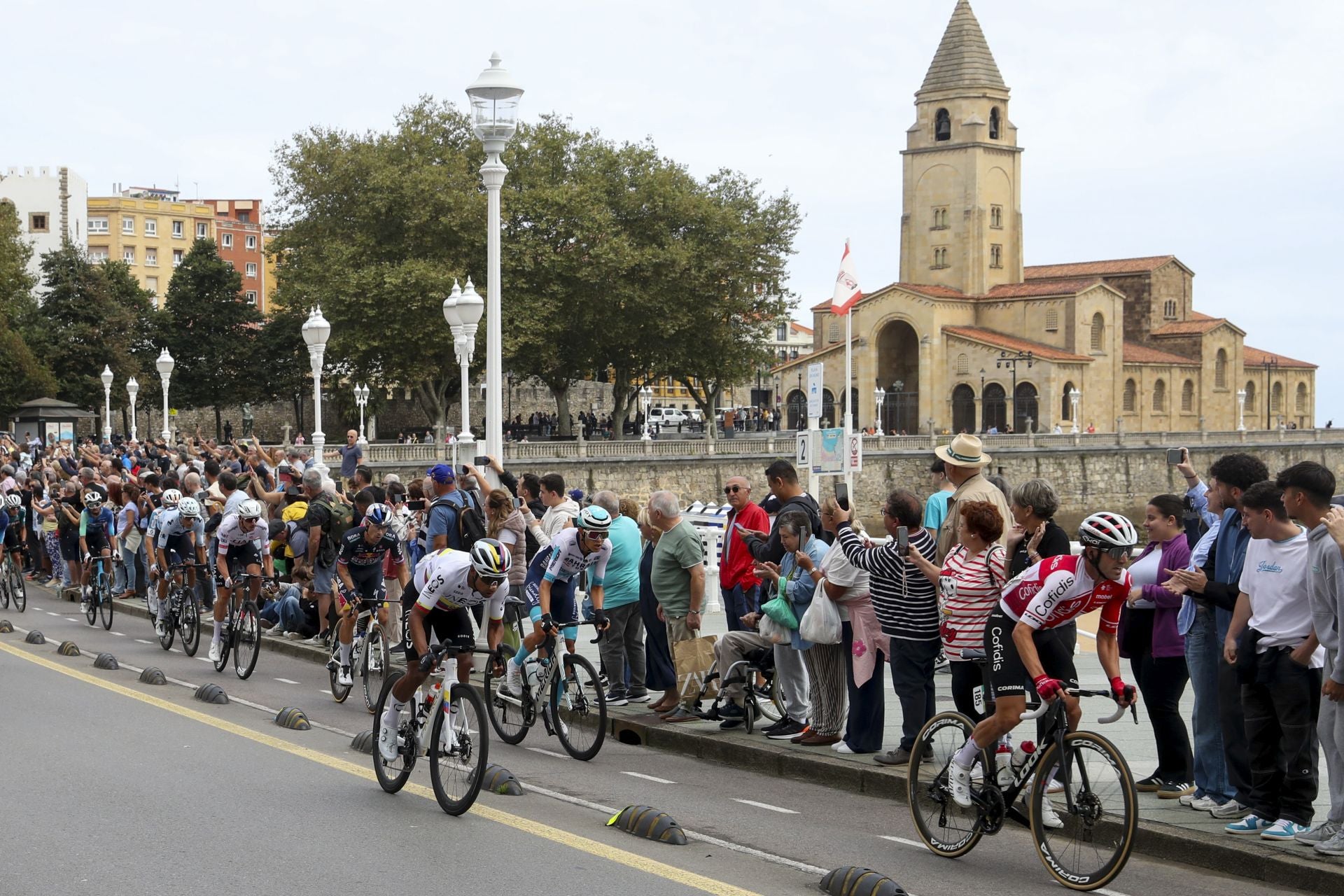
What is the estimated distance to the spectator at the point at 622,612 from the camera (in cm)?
1187

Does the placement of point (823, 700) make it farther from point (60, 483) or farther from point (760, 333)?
point (760, 333)

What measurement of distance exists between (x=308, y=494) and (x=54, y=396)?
60.4 m

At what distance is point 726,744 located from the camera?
1058 centimetres

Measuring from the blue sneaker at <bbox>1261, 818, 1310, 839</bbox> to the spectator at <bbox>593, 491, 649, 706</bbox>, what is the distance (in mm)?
5387

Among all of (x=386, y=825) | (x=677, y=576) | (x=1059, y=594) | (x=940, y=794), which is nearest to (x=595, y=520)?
(x=677, y=576)

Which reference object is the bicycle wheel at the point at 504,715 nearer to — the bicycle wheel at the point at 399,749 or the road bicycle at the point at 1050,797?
the bicycle wheel at the point at 399,749

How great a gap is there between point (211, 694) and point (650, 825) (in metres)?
6.06

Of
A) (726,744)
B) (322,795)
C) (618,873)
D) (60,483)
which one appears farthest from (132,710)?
(60,483)

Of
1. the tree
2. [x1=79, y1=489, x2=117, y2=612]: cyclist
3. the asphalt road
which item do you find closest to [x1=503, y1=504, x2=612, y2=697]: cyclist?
the asphalt road

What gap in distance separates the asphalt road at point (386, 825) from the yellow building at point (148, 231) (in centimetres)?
10752

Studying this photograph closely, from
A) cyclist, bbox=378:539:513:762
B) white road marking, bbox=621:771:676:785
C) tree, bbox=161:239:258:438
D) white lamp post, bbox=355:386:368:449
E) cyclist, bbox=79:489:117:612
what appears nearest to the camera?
cyclist, bbox=378:539:513:762

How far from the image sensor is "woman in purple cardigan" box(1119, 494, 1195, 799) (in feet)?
28.0

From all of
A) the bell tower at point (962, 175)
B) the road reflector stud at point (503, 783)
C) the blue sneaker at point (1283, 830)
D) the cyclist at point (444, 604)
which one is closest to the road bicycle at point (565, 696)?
the road reflector stud at point (503, 783)

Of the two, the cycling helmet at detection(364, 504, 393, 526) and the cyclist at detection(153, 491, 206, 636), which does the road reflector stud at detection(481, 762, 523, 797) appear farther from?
the cyclist at detection(153, 491, 206, 636)
